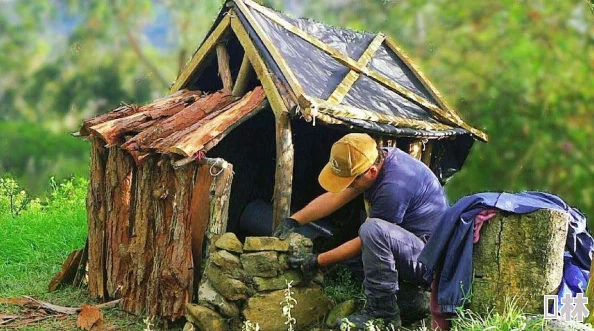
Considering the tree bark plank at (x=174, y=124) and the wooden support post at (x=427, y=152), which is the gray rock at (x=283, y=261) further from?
the wooden support post at (x=427, y=152)

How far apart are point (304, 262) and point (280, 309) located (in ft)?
1.24

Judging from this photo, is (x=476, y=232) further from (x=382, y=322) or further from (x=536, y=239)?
(x=382, y=322)

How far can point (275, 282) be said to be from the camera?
4.80 meters

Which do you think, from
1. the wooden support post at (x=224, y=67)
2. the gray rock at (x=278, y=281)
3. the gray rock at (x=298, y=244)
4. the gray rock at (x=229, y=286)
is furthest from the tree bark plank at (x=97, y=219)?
the gray rock at (x=298, y=244)

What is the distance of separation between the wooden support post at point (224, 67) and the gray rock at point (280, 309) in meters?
2.29

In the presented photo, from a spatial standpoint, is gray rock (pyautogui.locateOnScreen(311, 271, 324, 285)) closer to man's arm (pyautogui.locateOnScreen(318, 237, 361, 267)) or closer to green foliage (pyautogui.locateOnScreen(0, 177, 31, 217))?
man's arm (pyautogui.locateOnScreen(318, 237, 361, 267))

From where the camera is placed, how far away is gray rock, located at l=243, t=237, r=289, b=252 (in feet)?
15.8

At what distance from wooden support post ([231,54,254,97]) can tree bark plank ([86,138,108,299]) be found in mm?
1344

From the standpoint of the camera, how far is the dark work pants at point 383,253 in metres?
4.37

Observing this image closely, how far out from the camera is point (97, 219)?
6.21 m

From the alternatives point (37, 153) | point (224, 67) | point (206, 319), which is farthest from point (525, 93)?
point (37, 153)

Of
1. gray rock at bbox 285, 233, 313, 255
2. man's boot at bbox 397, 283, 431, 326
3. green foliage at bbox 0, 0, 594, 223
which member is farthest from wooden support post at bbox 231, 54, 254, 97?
green foliage at bbox 0, 0, 594, 223

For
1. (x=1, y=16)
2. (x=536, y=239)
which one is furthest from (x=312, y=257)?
(x=1, y=16)

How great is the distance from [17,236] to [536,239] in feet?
22.4
